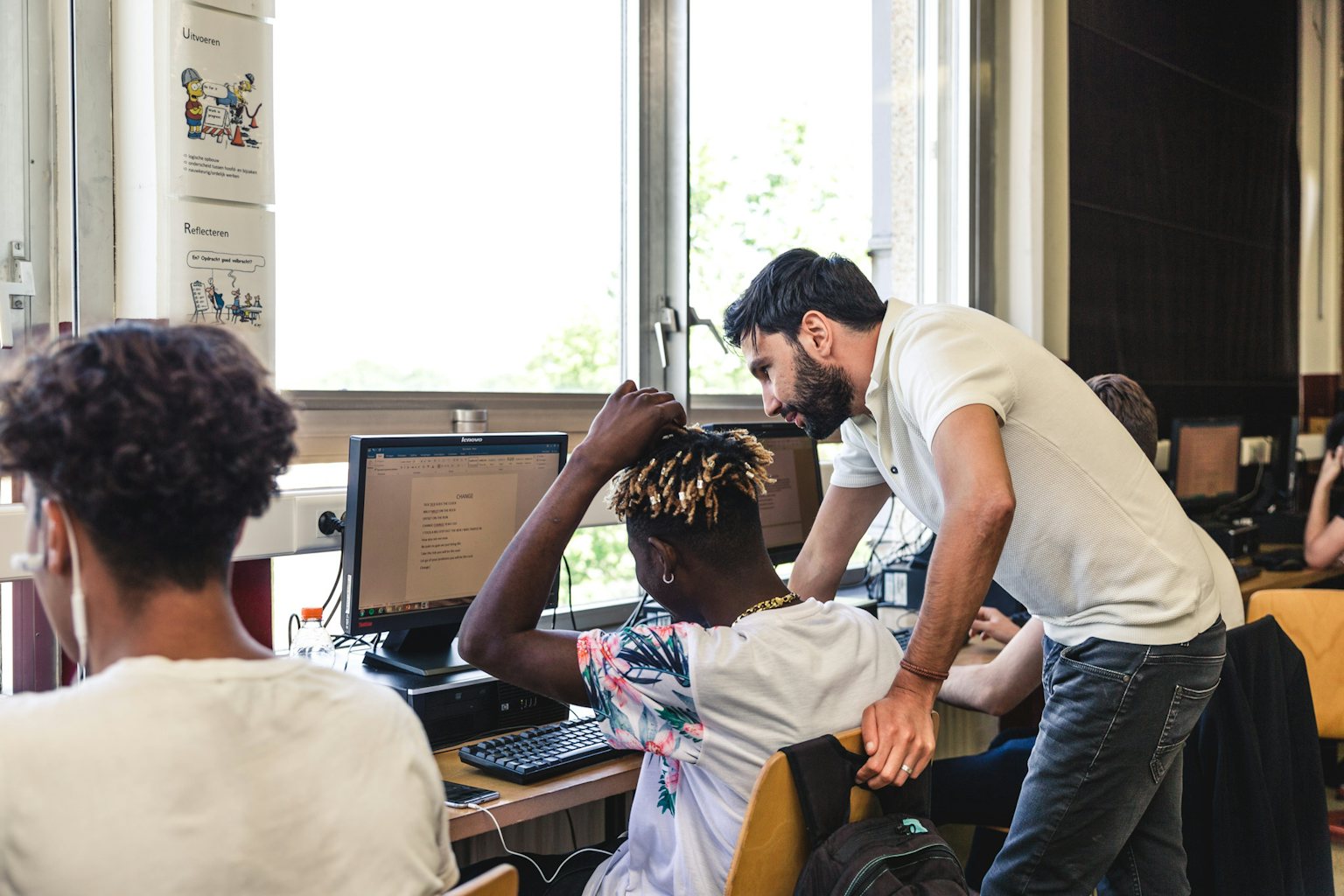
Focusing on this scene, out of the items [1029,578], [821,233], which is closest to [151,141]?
[1029,578]

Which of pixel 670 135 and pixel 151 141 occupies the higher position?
pixel 670 135

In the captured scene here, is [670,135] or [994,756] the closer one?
[994,756]

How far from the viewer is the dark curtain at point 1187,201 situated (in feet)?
→ 13.0

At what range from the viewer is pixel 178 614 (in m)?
0.88

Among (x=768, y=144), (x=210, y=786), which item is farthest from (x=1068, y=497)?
(x=768, y=144)

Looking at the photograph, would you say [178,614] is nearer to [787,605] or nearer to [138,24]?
[787,605]

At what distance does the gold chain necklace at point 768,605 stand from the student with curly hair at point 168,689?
575mm

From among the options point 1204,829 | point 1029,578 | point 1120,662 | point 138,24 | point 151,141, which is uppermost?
point 138,24

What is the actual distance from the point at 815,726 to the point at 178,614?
754 mm

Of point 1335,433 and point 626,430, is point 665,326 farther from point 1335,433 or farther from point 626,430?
point 1335,433

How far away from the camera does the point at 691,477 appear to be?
1.46 m

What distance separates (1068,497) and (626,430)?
0.69m

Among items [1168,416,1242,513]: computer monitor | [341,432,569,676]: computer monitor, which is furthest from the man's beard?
[1168,416,1242,513]: computer monitor

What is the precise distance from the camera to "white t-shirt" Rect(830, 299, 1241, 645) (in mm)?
1722
